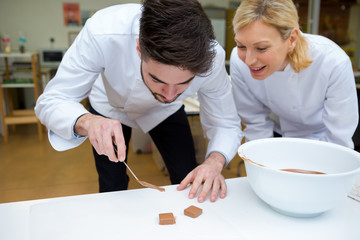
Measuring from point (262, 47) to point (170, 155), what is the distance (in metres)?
0.63

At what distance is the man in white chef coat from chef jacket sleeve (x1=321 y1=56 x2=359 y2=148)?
1.39ft

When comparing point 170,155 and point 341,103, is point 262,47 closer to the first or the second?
point 341,103

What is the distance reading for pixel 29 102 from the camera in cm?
505

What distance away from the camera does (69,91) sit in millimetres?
1049

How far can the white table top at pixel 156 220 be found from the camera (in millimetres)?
672

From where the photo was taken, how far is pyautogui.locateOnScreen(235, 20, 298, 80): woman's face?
1176mm

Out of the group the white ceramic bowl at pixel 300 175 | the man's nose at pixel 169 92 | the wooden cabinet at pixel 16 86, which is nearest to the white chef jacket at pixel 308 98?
the white ceramic bowl at pixel 300 175

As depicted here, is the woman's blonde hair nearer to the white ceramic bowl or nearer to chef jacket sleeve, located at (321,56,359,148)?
chef jacket sleeve, located at (321,56,359,148)

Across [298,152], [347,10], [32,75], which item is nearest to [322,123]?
[298,152]

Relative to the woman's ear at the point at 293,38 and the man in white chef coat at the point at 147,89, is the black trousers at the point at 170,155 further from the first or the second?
the woman's ear at the point at 293,38

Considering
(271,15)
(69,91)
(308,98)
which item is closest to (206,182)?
(69,91)

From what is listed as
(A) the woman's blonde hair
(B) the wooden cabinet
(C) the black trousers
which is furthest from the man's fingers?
(B) the wooden cabinet

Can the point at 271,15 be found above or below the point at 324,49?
above

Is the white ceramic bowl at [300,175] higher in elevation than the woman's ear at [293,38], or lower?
lower
